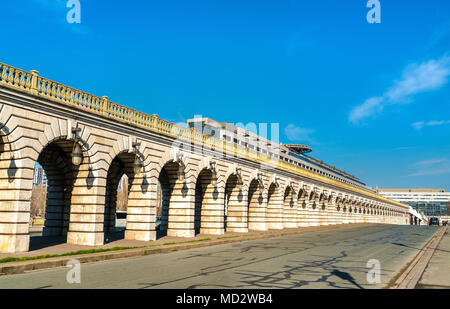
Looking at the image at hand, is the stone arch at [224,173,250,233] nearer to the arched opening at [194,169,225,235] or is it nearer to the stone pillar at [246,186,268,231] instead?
the arched opening at [194,169,225,235]

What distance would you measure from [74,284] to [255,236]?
68.6 ft

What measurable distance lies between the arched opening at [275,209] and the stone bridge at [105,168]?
4.3 inches

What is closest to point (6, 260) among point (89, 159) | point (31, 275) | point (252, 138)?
point (31, 275)

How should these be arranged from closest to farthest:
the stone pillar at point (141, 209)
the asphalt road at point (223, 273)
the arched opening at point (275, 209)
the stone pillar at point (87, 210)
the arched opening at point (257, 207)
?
1. the asphalt road at point (223, 273)
2. the stone pillar at point (87, 210)
3. the stone pillar at point (141, 209)
4. the arched opening at point (257, 207)
5. the arched opening at point (275, 209)

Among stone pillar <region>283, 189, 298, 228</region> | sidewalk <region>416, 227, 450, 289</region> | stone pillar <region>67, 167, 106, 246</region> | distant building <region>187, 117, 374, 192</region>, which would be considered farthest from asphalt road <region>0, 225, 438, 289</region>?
stone pillar <region>283, 189, 298, 228</region>

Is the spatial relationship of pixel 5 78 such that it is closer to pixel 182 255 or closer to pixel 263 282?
pixel 182 255

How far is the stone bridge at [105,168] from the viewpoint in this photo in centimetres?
1586

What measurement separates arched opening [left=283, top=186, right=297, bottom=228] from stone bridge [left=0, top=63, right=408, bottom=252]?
3.31 meters

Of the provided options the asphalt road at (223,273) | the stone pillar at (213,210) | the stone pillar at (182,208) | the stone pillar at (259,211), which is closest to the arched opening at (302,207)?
the stone pillar at (259,211)

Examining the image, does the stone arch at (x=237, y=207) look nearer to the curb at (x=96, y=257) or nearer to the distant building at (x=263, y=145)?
the distant building at (x=263, y=145)

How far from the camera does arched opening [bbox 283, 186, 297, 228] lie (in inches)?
1811

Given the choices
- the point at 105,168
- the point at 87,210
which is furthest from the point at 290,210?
the point at 87,210

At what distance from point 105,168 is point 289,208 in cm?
3021

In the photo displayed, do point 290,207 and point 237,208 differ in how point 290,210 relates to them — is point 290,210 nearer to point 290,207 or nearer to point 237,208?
point 290,207
